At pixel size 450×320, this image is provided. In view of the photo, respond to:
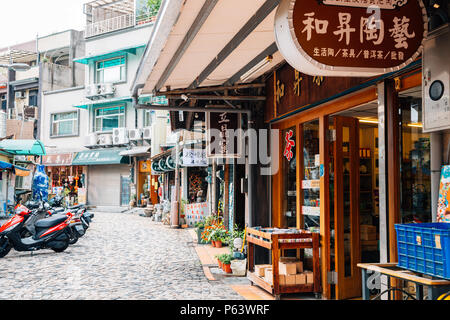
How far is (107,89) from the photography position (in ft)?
99.3

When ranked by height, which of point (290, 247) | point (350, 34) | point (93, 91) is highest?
point (93, 91)

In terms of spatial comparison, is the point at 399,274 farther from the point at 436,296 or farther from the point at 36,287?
the point at 36,287

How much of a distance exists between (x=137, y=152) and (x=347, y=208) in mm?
22806

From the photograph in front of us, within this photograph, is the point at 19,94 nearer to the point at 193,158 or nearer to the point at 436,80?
the point at 193,158

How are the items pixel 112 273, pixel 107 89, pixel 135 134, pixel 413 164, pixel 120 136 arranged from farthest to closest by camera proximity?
pixel 107 89, pixel 120 136, pixel 135 134, pixel 112 273, pixel 413 164

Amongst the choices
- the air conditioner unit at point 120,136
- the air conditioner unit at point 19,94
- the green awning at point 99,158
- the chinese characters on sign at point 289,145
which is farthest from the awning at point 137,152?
the chinese characters on sign at point 289,145

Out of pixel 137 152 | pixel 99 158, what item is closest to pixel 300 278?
pixel 137 152

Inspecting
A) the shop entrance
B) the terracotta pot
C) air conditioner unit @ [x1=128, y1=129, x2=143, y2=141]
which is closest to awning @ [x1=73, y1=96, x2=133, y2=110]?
air conditioner unit @ [x1=128, y1=129, x2=143, y2=141]

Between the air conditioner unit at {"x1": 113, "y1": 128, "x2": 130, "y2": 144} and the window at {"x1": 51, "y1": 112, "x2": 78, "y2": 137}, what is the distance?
4622 millimetres

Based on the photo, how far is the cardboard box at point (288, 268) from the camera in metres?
6.24

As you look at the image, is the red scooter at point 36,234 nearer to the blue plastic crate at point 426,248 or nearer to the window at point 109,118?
the blue plastic crate at point 426,248

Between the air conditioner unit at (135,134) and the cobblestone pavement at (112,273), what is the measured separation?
616 inches

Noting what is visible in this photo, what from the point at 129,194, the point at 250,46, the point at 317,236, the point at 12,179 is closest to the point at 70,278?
the point at 317,236
